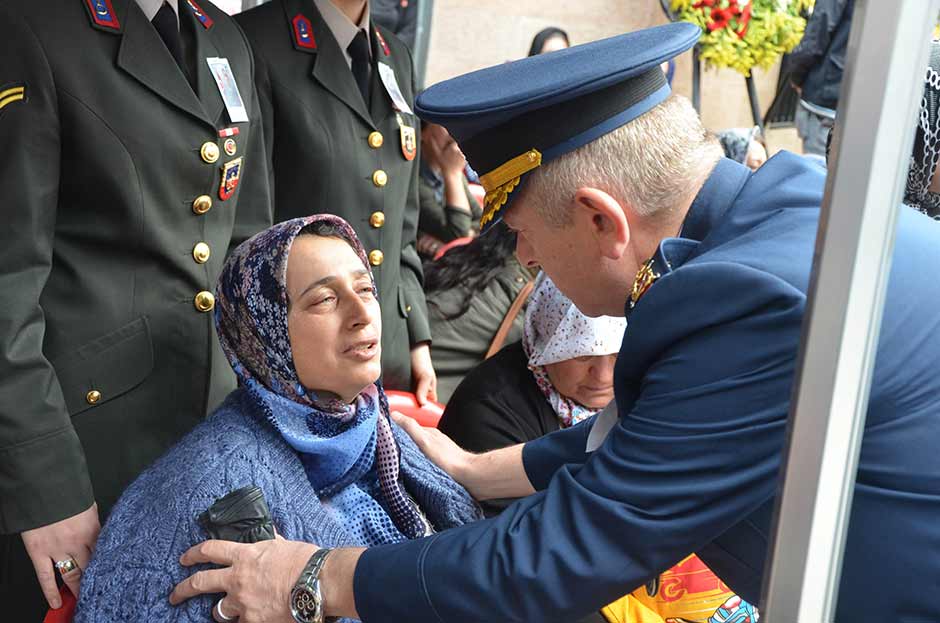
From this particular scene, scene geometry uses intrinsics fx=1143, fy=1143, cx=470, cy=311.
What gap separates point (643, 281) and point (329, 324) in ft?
2.29

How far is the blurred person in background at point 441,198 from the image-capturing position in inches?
167

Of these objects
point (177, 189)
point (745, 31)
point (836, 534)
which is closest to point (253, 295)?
point (177, 189)

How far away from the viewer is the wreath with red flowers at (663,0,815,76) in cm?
473

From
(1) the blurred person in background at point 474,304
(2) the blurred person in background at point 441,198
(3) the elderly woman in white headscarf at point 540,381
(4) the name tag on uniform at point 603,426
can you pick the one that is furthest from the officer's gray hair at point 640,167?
(2) the blurred person in background at point 441,198

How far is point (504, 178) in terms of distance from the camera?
1.50 meters

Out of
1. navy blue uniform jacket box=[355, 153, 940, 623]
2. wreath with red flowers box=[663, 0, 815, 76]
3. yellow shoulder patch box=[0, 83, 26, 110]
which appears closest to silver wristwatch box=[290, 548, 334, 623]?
navy blue uniform jacket box=[355, 153, 940, 623]

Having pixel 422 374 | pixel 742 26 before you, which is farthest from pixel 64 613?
pixel 742 26

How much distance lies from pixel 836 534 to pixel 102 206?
1.34m

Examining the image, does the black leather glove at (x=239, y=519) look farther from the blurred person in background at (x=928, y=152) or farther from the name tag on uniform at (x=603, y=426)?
the blurred person in background at (x=928, y=152)

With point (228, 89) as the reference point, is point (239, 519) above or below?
below

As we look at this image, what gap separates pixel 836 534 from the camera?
0.91m

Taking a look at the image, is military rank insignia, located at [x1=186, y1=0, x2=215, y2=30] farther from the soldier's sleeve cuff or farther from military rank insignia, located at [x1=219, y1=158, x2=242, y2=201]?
the soldier's sleeve cuff

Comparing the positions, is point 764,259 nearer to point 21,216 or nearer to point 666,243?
point 666,243

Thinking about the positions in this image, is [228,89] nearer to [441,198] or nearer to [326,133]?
[326,133]
